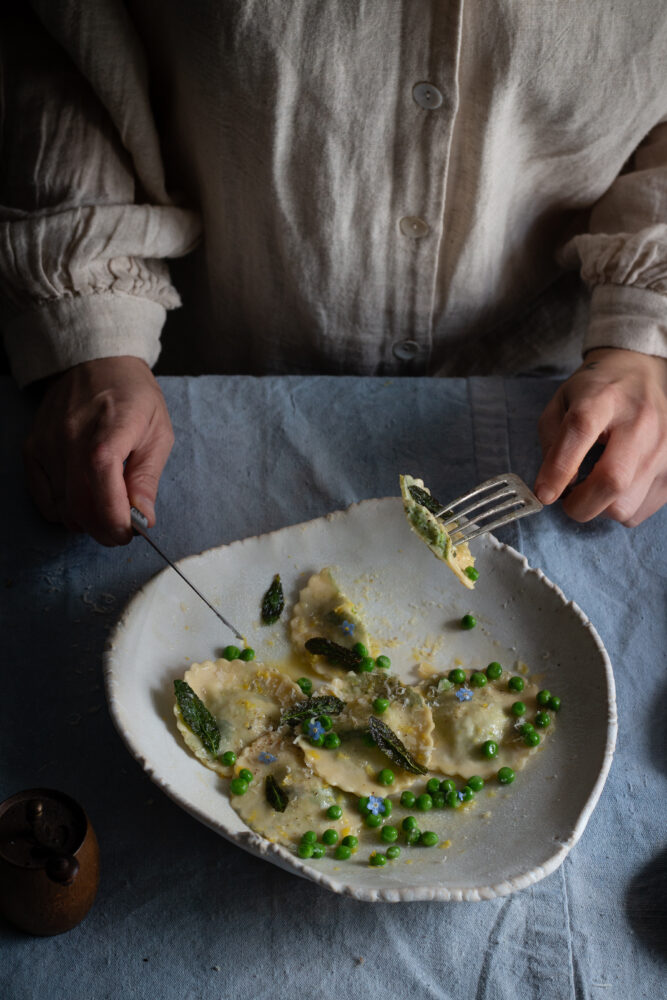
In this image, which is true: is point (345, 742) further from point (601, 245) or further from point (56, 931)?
point (601, 245)

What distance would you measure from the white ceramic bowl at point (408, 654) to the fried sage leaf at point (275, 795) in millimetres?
54

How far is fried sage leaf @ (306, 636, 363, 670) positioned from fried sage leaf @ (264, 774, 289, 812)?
0.25 meters

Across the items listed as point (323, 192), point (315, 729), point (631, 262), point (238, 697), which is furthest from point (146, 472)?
point (631, 262)

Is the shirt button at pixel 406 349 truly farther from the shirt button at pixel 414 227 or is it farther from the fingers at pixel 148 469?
the fingers at pixel 148 469

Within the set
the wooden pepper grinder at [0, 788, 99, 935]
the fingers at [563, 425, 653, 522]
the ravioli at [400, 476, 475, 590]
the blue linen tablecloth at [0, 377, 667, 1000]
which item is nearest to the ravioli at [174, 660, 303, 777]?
the blue linen tablecloth at [0, 377, 667, 1000]

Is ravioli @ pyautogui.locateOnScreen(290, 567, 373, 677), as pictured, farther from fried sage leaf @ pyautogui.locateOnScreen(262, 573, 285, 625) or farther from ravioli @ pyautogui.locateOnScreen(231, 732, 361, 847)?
ravioli @ pyautogui.locateOnScreen(231, 732, 361, 847)

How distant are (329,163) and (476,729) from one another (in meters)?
1.12

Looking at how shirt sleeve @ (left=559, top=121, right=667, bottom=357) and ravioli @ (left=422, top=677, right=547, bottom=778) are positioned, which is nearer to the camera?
ravioli @ (left=422, top=677, right=547, bottom=778)

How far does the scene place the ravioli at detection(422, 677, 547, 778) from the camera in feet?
4.30

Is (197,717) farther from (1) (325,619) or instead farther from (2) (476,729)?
(2) (476,729)

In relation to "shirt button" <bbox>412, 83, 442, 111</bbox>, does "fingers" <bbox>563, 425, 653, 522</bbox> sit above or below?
below

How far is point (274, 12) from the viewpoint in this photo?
4.94 feet

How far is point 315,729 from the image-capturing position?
131cm

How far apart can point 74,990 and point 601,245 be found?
1611 mm
